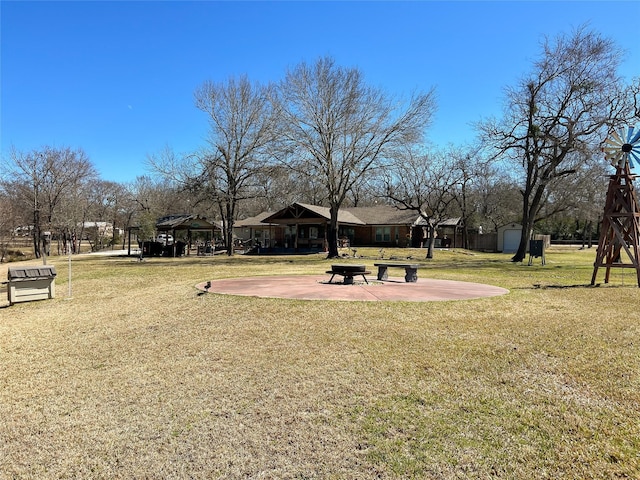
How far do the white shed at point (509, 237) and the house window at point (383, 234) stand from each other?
415 inches

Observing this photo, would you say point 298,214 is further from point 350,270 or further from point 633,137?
point 633,137

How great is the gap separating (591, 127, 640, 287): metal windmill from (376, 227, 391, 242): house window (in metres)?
26.1

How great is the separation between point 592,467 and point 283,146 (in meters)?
24.5

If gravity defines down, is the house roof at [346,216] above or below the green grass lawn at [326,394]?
above

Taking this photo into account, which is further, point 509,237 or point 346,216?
point 509,237

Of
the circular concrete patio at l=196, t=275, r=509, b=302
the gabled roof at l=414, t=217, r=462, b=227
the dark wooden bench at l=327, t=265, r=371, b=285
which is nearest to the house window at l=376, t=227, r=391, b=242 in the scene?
the gabled roof at l=414, t=217, r=462, b=227

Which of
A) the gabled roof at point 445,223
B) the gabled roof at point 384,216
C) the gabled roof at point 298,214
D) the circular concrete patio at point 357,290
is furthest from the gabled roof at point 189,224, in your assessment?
the gabled roof at point 445,223

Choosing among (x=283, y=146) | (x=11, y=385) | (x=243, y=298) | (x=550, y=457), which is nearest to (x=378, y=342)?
(x=550, y=457)

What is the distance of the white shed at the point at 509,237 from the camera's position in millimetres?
37312

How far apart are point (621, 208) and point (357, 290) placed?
8613 millimetres

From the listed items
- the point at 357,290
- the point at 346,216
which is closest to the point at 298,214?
the point at 346,216

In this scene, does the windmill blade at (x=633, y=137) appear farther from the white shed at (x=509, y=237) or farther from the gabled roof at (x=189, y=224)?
the white shed at (x=509, y=237)

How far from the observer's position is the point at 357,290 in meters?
10.7

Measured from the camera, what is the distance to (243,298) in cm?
921
